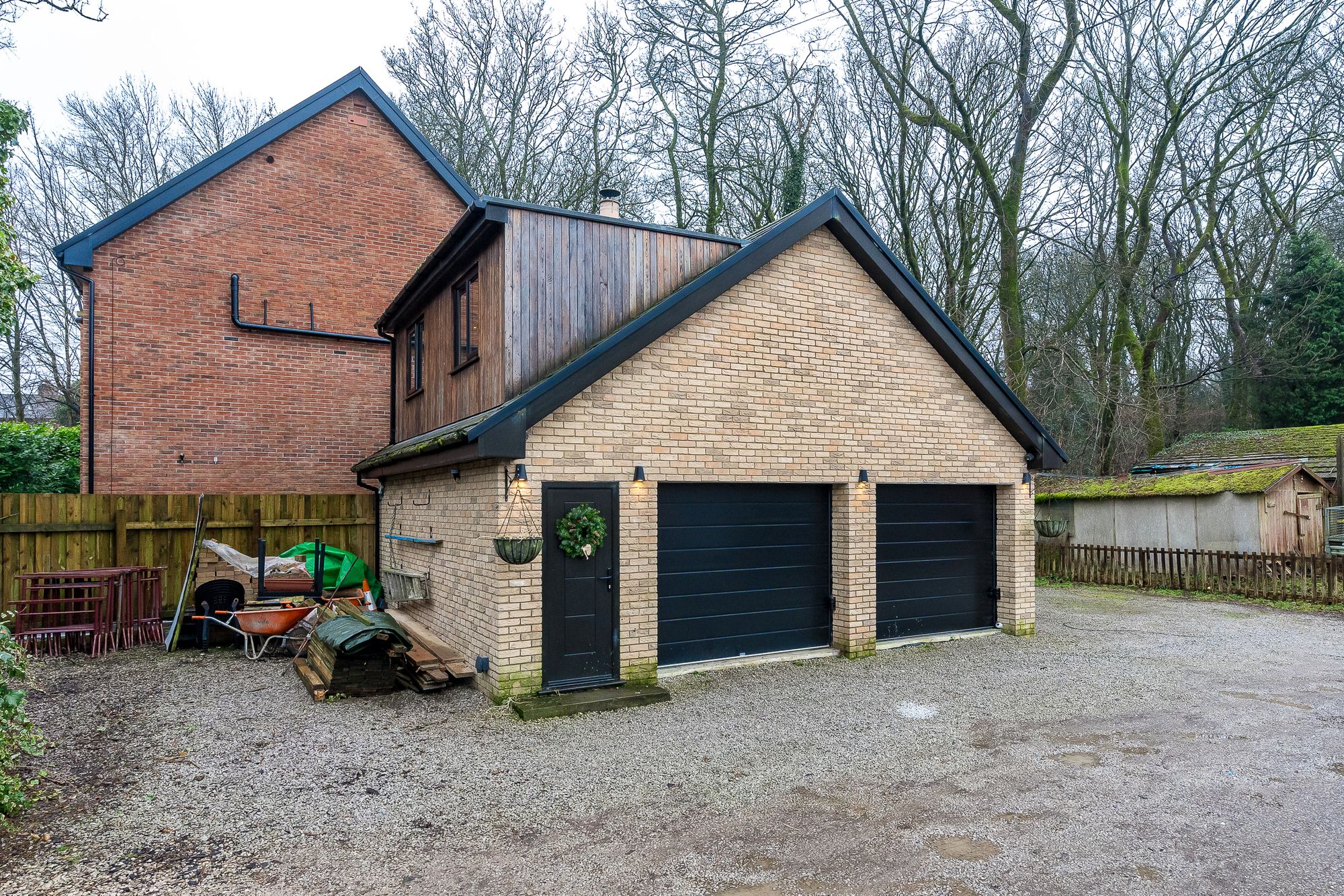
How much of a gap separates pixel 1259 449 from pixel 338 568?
22.9 meters

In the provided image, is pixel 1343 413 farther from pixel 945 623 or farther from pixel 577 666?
pixel 577 666

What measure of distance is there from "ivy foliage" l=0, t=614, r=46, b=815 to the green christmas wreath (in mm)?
4264

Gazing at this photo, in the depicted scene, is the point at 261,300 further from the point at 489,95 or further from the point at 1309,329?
the point at 1309,329

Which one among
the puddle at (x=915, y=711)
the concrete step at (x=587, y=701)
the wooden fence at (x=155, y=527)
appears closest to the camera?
the concrete step at (x=587, y=701)

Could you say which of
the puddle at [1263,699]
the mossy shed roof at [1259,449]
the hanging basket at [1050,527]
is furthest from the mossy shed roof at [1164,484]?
the puddle at [1263,699]

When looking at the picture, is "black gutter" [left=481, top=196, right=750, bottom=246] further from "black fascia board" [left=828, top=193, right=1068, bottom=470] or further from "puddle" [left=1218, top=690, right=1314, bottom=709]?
"puddle" [left=1218, top=690, right=1314, bottom=709]

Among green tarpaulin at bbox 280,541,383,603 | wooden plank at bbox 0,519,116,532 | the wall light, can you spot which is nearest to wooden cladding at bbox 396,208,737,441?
the wall light

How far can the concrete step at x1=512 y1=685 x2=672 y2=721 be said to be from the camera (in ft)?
24.4

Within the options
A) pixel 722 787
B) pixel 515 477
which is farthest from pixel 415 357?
pixel 722 787

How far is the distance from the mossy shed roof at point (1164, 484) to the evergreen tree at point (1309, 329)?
10.4m

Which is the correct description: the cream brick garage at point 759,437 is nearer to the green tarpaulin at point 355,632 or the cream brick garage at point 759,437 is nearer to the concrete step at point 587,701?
the concrete step at point 587,701

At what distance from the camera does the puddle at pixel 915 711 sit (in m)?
7.61

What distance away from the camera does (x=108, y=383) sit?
44.9ft

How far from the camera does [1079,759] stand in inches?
252
